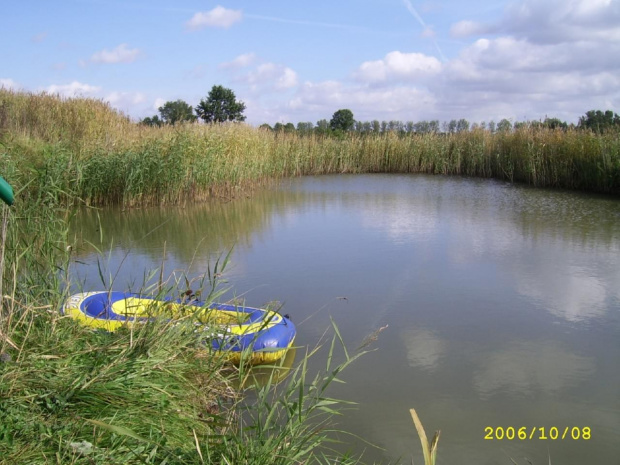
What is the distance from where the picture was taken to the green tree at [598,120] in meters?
12.5

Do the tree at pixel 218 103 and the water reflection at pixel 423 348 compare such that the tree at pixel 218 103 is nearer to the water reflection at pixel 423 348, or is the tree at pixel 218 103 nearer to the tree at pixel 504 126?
the tree at pixel 504 126

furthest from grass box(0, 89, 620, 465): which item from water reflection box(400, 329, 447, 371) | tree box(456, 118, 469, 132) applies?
tree box(456, 118, 469, 132)

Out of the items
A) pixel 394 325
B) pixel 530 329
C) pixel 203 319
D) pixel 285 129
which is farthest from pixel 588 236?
pixel 285 129

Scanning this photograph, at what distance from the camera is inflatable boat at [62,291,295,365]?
283cm

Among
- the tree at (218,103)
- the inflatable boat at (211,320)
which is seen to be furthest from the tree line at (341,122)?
the inflatable boat at (211,320)

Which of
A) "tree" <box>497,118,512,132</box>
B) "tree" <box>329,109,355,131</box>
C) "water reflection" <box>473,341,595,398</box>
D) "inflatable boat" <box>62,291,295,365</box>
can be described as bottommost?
"water reflection" <box>473,341,595,398</box>

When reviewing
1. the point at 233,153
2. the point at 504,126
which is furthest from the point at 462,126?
the point at 233,153

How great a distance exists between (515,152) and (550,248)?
26.0ft

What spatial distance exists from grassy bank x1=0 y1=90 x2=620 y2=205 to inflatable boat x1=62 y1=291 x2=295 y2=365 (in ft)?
5.59

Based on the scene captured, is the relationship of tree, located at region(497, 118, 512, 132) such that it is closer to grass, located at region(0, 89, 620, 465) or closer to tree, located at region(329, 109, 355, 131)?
grass, located at region(0, 89, 620, 465)

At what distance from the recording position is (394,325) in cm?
421

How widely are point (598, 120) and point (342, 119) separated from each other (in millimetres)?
16187

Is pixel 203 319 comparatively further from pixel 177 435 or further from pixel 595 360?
pixel 595 360

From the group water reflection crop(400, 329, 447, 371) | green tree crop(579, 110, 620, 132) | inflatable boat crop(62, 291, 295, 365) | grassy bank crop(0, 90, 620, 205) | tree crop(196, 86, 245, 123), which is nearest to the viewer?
inflatable boat crop(62, 291, 295, 365)
